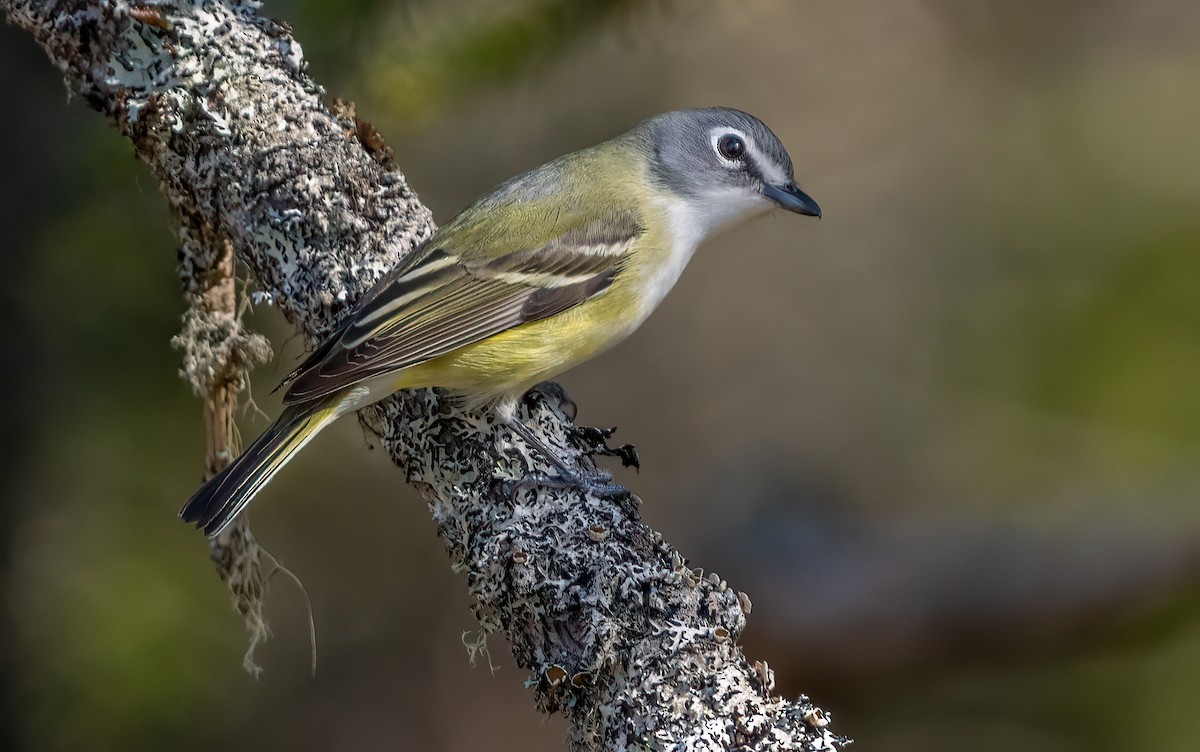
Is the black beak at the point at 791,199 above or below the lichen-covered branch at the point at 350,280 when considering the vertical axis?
above

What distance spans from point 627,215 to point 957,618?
1.92 meters

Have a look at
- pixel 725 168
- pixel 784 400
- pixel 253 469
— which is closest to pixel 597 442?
A: pixel 253 469

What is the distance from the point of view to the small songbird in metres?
2.74

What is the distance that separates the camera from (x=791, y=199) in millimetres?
3424

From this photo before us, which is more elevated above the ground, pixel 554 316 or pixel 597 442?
pixel 554 316

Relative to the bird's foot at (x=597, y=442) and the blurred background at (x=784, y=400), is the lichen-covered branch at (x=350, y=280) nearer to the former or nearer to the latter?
the bird's foot at (x=597, y=442)

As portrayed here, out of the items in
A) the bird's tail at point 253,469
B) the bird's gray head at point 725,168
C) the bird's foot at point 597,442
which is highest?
the bird's gray head at point 725,168

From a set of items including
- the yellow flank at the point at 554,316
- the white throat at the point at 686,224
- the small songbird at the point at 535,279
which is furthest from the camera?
the white throat at the point at 686,224

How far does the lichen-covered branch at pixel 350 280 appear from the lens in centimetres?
223

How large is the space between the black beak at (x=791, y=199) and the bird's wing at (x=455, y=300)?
1.72 feet

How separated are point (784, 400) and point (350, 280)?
3833 millimetres

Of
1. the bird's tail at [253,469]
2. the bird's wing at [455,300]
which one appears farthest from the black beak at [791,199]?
the bird's tail at [253,469]

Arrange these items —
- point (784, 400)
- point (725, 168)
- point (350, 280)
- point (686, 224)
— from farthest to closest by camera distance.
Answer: point (784, 400) → point (725, 168) → point (686, 224) → point (350, 280)

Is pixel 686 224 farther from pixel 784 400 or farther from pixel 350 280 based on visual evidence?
pixel 784 400
